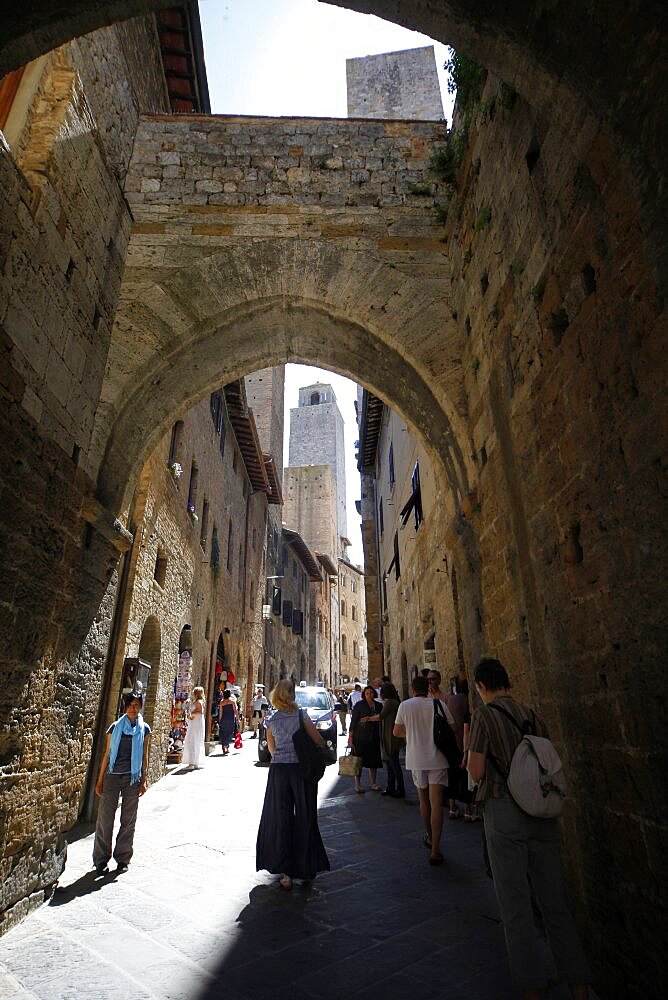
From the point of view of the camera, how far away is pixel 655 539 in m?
2.24

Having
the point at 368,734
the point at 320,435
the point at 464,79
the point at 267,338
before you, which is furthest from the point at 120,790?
the point at 320,435

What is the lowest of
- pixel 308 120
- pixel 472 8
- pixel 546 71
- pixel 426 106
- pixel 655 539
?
pixel 655 539

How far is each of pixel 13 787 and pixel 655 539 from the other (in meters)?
3.75

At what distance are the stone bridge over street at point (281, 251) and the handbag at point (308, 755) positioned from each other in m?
2.65

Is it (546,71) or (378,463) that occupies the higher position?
(378,463)

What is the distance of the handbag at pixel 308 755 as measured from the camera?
389 centimetres

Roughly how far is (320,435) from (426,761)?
46.7 meters

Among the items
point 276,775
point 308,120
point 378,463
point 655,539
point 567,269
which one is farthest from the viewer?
point 378,463

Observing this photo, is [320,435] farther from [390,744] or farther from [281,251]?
[281,251]

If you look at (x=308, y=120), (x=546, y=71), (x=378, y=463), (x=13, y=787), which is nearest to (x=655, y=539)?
(x=546, y=71)

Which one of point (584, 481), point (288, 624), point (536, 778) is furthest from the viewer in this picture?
point (288, 624)

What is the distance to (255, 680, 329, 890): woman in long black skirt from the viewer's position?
12.3 ft

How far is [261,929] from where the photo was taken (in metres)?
3.01

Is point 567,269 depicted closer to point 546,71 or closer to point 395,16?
point 546,71
